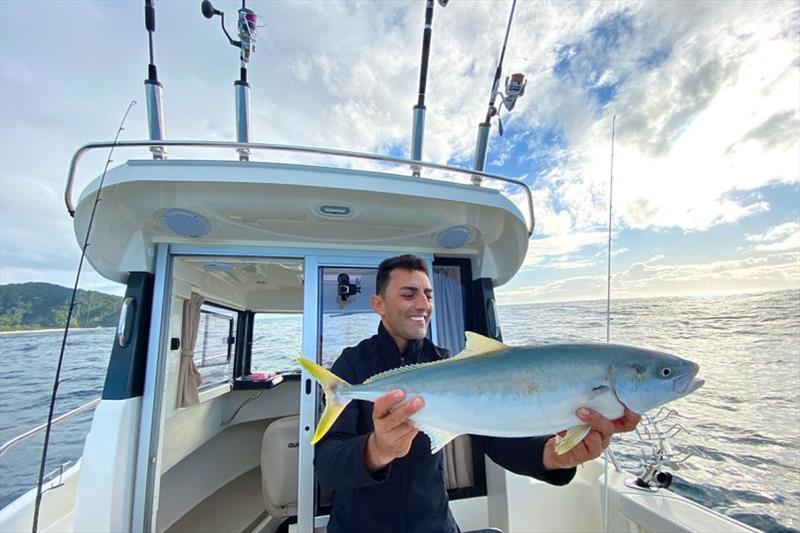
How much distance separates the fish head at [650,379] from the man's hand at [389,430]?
0.68 m

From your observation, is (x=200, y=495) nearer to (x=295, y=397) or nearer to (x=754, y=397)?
(x=295, y=397)

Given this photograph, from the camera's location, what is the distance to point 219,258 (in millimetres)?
3188

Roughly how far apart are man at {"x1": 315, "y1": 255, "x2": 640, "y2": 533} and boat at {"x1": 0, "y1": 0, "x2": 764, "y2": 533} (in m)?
0.95

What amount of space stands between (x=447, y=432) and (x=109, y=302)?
2765mm

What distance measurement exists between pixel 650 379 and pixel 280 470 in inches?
136

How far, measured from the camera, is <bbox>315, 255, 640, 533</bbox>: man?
1.30 m

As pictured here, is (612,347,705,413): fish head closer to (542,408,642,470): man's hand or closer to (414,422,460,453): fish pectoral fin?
(542,408,642,470): man's hand

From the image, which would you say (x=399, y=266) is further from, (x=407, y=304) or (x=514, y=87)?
(x=514, y=87)

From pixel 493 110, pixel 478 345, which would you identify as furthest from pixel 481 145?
pixel 478 345

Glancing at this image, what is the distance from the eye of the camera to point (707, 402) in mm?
7223

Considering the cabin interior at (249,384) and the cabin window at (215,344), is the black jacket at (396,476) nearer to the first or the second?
the cabin interior at (249,384)

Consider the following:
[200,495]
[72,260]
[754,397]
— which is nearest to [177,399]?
[200,495]

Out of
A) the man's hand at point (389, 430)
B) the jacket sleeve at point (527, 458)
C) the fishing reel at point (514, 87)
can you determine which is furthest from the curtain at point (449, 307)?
the man's hand at point (389, 430)

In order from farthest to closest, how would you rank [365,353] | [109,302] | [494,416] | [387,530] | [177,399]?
[177,399] < [109,302] < [365,353] < [387,530] < [494,416]
